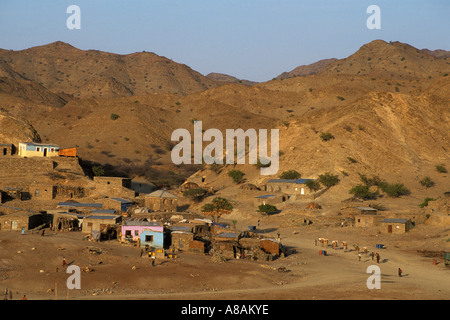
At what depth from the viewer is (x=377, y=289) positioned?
104 feet

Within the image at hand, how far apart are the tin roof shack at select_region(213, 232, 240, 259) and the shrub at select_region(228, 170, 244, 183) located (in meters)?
30.6

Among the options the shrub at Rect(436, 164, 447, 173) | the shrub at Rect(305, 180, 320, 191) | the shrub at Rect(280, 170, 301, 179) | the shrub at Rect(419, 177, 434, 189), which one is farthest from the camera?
the shrub at Rect(436, 164, 447, 173)

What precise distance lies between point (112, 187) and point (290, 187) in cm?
1893

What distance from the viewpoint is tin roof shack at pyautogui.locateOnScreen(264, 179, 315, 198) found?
220 feet

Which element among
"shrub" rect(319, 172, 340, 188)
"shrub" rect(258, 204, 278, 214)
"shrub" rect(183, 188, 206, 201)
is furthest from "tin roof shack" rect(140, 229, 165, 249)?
"shrub" rect(319, 172, 340, 188)

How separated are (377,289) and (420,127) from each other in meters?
59.9

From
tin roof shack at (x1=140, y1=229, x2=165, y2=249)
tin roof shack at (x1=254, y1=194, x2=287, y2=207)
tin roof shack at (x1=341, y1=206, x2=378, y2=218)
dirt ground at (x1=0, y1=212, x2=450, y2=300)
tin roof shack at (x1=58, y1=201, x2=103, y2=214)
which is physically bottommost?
dirt ground at (x1=0, y1=212, x2=450, y2=300)

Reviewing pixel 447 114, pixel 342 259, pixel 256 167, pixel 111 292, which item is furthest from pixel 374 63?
pixel 111 292

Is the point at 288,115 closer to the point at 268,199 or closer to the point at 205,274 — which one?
the point at 268,199

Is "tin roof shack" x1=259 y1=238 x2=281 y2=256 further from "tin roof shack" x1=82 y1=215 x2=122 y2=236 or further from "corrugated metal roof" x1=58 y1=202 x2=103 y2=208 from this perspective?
"corrugated metal roof" x1=58 y1=202 x2=103 y2=208

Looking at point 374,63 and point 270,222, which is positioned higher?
point 374,63

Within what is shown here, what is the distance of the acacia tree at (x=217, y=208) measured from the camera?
197ft

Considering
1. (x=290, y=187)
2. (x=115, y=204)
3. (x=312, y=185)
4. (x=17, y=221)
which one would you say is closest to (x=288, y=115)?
(x=290, y=187)
